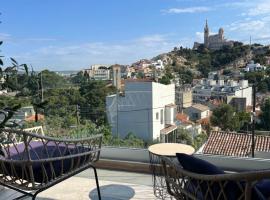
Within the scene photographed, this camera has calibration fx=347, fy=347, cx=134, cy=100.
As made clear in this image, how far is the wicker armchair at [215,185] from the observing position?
54.4 inches

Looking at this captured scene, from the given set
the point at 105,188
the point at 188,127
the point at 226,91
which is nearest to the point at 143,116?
the point at 188,127

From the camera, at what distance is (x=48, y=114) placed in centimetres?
475

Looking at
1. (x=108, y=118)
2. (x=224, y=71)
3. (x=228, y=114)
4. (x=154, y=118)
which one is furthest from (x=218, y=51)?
(x=108, y=118)

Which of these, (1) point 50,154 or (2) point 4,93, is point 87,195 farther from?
(2) point 4,93

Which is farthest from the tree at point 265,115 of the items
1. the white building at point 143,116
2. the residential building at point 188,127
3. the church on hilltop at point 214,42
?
the church on hilltop at point 214,42

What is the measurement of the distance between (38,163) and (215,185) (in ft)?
3.83

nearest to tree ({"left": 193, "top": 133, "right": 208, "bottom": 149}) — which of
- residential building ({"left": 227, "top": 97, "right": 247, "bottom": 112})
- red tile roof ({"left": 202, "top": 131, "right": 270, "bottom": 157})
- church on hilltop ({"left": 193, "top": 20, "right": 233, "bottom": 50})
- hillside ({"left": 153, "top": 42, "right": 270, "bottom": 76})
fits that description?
red tile roof ({"left": 202, "top": 131, "right": 270, "bottom": 157})

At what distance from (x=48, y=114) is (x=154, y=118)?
2.52 meters

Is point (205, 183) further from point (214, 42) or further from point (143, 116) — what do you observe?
point (214, 42)

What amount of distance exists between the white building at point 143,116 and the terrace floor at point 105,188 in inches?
39.6

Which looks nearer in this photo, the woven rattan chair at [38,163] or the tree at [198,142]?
the woven rattan chair at [38,163]

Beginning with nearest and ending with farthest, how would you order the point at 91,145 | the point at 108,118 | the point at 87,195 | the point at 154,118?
the point at 91,145 < the point at 87,195 < the point at 108,118 < the point at 154,118

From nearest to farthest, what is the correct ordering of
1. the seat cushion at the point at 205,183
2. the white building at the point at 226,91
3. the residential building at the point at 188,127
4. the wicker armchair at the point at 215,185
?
1. the wicker armchair at the point at 215,185
2. the seat cushion at the point at 205,183
3. the white building at the point at 226,91
4. the residential building at the point at 188,127

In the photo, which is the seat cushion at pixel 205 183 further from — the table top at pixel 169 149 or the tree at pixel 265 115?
the tree at pixel 265 115
